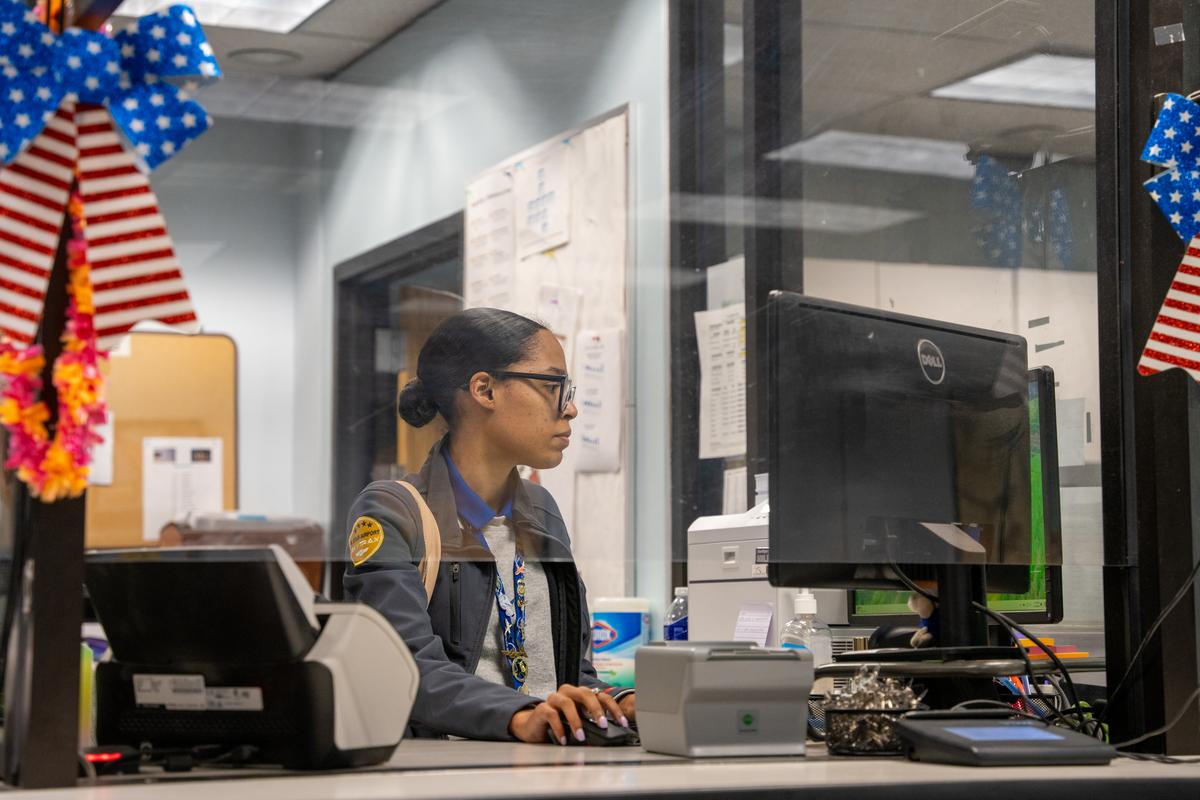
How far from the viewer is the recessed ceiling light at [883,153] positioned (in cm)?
220

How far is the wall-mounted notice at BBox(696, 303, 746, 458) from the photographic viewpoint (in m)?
2.37

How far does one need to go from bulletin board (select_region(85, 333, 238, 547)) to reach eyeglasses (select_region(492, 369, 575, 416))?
1.29 feet

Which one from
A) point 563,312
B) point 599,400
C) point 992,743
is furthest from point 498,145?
point 992,743

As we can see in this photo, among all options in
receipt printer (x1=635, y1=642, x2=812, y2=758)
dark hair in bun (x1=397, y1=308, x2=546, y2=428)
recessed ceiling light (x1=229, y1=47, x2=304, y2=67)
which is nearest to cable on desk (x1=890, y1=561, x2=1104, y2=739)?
receipt printer (x1=635, y1=642, x2=812, y2=758)

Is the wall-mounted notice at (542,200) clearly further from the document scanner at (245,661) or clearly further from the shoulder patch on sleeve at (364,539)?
the document scanner at (245,661)

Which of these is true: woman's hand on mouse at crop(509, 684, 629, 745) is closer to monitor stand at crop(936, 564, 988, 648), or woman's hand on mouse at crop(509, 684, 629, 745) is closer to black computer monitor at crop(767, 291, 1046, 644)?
black computer monitor at crop(767, 291, 1046, 644)

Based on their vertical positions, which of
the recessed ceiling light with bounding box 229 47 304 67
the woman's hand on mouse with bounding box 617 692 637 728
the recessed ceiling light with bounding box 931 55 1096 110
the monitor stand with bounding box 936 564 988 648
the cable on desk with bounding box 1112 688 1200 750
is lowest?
the cable on desk with bounding box 1112 688 1200 750

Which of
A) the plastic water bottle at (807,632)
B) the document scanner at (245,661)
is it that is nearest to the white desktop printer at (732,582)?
the plastic water bottle at (807,632)

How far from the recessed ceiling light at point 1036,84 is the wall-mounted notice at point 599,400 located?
26.2 inches

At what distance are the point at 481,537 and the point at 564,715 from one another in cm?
29

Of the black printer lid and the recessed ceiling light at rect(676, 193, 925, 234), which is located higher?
the recessed ceiling light at rect(676, 193, 925, 234)

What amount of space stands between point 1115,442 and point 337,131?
1.09m

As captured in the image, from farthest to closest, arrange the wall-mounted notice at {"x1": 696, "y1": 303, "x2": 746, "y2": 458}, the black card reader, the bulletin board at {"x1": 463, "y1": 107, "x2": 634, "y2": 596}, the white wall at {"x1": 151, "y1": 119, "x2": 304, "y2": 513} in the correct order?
the wall-mounted notice at {"x1": 696, "y1": 303, "x2": 746, "y2": 458} → the bulletin board at {"x1": 463, "y1": 107, "x2": 634, "y2": 596} → the white wall at {"x1": 151, "y1": 119, "x2": 304, "y2": 513} → the black card reader

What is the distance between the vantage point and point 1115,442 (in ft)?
6.25
